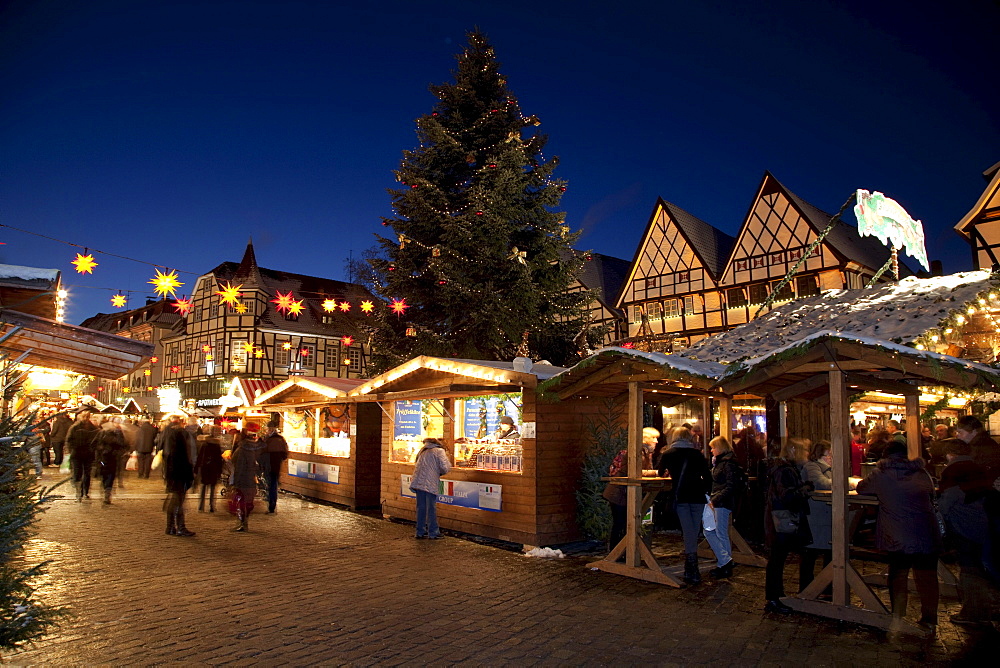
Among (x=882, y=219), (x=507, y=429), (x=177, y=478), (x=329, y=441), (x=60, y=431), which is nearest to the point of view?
(x=177, y=478)

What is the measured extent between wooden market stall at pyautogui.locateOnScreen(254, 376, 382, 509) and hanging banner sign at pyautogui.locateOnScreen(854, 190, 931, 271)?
1079 cm

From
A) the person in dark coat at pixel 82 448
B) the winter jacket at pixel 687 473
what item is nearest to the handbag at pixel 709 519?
the winter jacket at pixel 687 473

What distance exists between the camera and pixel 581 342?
18.1 m

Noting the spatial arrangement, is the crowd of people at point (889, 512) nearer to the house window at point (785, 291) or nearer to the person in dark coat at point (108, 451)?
the person in dark coat at point (108, 451)

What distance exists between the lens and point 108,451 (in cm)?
1412

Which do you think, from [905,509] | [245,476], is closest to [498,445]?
[245,476]

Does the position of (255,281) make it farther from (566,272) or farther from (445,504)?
(445,504)

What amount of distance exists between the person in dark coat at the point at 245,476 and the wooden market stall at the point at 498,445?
8.38ft

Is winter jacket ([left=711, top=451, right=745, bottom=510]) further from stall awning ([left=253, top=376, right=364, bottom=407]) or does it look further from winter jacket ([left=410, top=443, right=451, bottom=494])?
stall awning ([left=253, top=376, right=364, bottom=407])

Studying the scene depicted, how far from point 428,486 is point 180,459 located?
384 cm

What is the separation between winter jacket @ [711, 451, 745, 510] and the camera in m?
7.86

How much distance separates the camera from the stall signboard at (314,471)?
1518cm

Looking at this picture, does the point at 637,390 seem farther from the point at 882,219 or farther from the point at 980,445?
the point at 882,219

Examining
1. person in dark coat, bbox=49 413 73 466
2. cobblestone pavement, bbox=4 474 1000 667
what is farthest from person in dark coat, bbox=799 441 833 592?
person in dark coat, bbox=49 413 73 466
